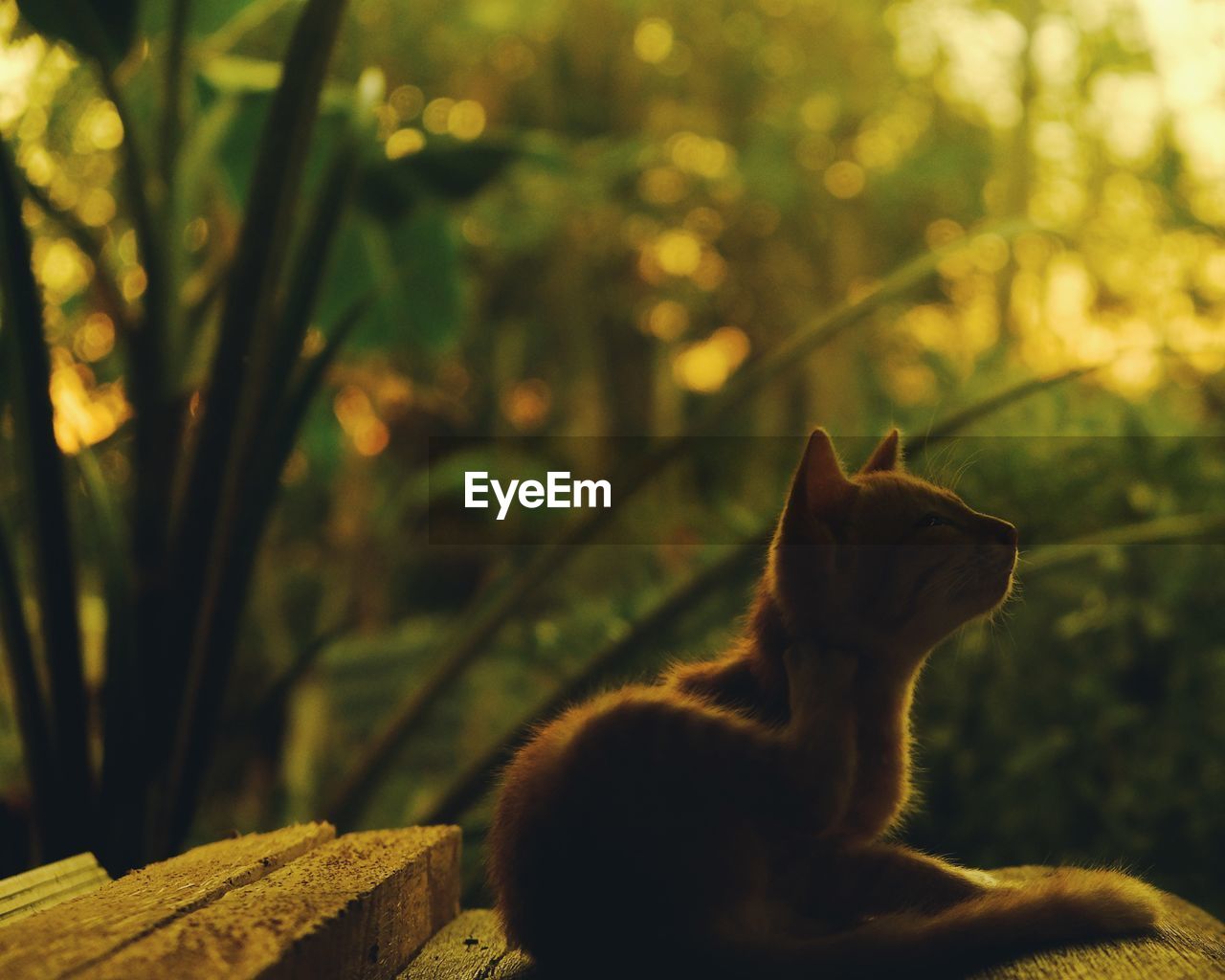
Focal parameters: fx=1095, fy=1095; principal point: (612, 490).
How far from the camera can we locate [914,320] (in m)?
Answer: 4.48

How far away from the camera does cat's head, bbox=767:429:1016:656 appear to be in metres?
0.43

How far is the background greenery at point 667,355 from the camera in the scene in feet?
3.98

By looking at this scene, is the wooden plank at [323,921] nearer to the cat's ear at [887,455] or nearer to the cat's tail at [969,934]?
the cat's tail at [969,934]

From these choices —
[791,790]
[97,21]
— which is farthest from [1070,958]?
[97,21]

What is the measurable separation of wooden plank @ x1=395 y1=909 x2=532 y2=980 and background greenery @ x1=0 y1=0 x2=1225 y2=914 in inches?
6.6

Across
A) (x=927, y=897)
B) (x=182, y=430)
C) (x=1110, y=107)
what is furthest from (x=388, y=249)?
(x=1110, y=107)

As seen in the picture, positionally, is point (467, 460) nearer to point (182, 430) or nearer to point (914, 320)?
point (182, 430)

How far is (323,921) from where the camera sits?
468 millimetres

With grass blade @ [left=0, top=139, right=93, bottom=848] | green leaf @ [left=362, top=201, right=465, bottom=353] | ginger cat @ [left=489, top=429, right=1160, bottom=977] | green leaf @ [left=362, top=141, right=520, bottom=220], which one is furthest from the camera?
green leaf @ [left=362, top=201, right=465, bottom=353]

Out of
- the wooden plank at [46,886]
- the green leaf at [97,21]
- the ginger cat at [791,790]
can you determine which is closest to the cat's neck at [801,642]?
the ginger cat at [791,790]

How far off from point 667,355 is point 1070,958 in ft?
13.4

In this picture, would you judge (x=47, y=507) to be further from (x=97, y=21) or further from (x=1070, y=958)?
(x=1070, y=958)

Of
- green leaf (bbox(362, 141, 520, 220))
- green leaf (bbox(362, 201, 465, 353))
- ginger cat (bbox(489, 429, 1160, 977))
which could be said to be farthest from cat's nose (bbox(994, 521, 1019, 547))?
green leaf (bbox(362, 201, 465, 353))

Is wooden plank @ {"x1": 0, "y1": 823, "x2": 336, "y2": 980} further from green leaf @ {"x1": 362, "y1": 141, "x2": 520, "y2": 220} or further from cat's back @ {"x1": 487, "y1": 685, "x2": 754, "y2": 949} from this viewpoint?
green leaf @ {"x1": 362, "y1": 141, "x2": 520, "y2": 220}
